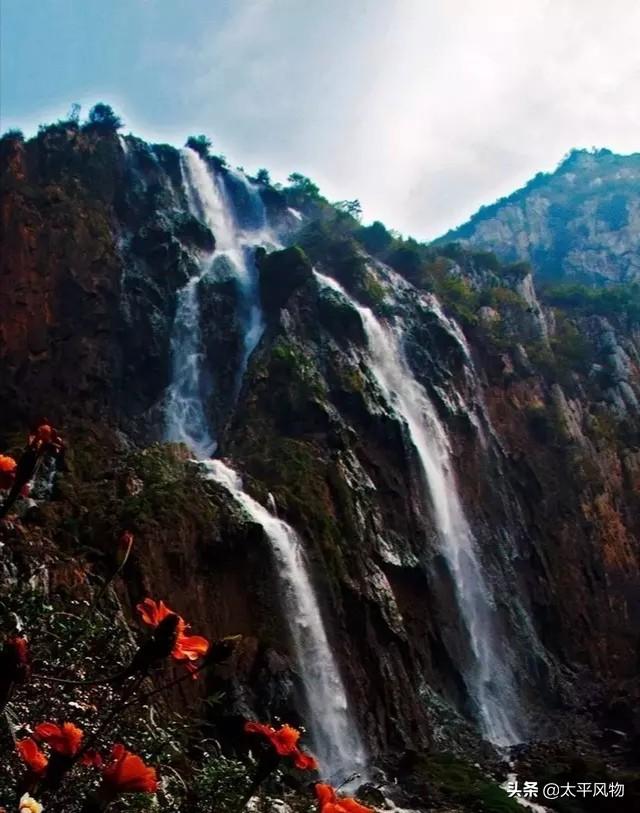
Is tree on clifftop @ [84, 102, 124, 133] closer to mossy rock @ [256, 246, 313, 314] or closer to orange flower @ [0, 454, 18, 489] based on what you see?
mossy rock @ [256, 246, 313, 314]

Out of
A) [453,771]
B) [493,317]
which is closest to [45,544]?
[453,771]

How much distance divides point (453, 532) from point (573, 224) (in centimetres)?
5040

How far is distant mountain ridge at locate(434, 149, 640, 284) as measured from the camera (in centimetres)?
5812

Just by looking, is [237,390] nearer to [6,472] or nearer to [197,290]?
[197,290]

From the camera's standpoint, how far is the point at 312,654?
13766 mm

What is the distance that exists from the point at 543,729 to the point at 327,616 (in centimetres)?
679

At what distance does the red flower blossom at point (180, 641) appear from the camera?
6.02 feet

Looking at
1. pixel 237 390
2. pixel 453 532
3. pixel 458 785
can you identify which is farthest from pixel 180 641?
pixel 237 390

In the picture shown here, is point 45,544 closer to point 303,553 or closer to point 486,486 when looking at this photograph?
point 303,553

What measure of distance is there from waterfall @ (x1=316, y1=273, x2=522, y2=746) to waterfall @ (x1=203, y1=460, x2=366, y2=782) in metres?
5.16

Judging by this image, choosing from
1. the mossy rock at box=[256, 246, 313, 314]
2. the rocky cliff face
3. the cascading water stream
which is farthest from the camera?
the mossy rock at box=[256, 246, 313, 314]

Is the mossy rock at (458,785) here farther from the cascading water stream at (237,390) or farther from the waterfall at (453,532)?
the waterfall at (453,532)

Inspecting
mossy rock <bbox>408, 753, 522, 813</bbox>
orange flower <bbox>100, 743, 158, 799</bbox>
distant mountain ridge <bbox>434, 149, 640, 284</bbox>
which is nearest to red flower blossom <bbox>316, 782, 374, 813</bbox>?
orange flower <bbox>100, 743, 158, 799</bbox>

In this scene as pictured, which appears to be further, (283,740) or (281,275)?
(281,275)
